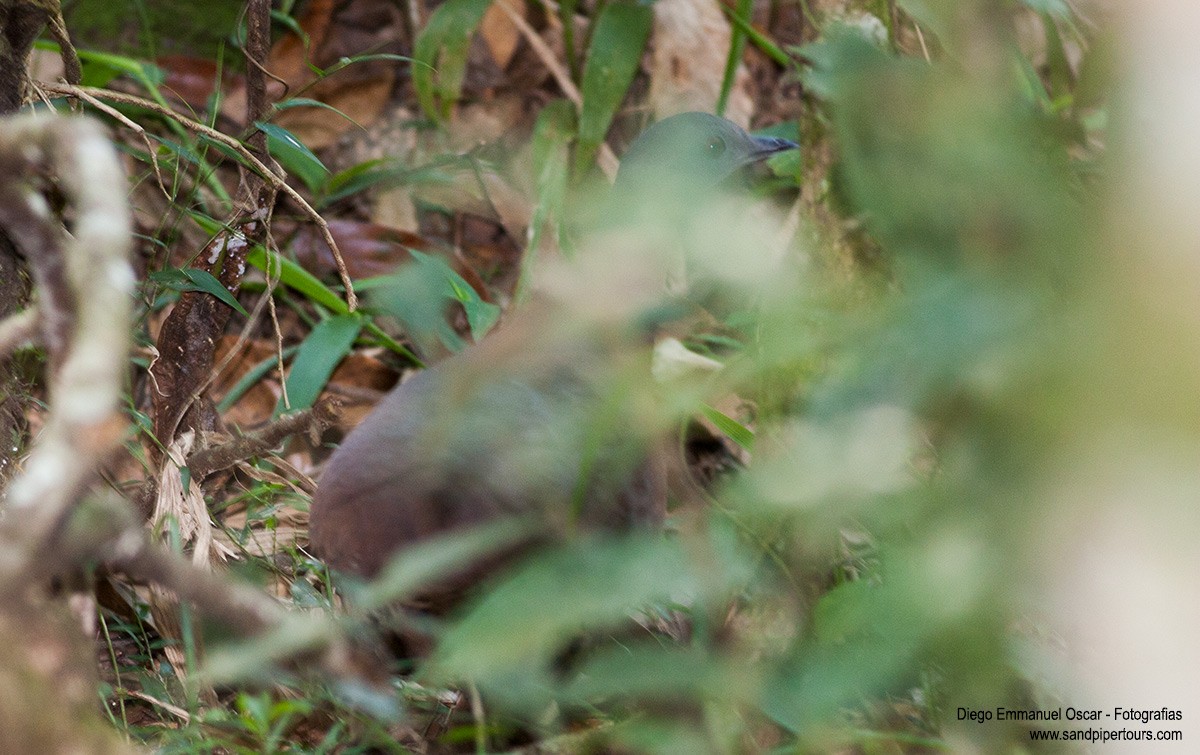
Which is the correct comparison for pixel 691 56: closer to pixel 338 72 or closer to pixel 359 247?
pixel 338 72

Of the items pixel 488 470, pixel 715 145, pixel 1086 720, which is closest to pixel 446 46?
pixel 715 145

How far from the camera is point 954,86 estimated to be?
126 centimetres

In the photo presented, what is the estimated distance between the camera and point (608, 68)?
4297 millimetres

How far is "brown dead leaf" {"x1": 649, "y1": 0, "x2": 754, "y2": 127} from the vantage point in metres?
4.54

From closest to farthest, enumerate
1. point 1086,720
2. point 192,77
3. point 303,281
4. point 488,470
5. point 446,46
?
point 1086,720 → point 488,470 → point 303,281 → point 446,46 → point 192,77

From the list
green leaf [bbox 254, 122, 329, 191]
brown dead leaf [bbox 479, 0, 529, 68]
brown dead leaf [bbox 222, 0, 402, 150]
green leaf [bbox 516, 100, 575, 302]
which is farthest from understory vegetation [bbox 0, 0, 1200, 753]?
brown dead leaf [bbox 479, 0, 529, 68]

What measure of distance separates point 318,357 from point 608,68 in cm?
159

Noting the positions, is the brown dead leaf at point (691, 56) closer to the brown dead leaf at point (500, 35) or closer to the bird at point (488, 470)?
the brown dead leaf at point (500, 35)

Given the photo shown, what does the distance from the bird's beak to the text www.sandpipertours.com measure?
206cm

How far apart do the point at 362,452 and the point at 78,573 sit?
560 mm

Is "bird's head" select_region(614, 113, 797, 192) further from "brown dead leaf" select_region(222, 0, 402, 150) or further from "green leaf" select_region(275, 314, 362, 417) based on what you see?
"brown dead leaf" select_region(222, 0, 402, 150)

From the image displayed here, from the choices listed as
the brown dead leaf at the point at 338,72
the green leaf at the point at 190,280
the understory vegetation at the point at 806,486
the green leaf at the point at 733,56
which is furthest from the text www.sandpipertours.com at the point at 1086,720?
the brown dead leaf at the point at 338,72

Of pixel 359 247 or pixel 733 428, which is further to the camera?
pixel 359 247

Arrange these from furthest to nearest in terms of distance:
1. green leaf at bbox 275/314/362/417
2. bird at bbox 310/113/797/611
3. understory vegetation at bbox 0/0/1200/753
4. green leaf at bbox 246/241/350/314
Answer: green leaf at bbox 246/241/350/314
green leaf at bbox 275/314/362/417
bird at bbox 310/113/797/611
understory vegetation at bbox 0/0/1200/753
